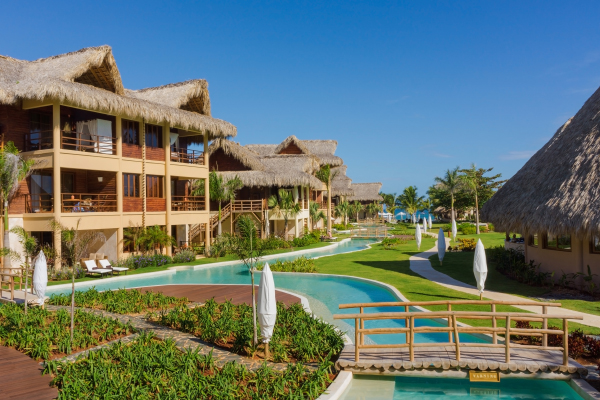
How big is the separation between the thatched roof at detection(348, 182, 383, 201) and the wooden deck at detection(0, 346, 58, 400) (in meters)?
57.0

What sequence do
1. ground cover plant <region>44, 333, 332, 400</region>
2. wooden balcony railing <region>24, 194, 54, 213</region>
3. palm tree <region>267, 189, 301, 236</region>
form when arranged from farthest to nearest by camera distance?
1. palm tree <region>267, 189, 301, 236</region>
2. wooden balcony railing <region>24, 194, 54, 213</region>
3. ground cover plant <region>44, 333, 332, 400</region>

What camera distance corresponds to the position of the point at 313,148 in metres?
46.5

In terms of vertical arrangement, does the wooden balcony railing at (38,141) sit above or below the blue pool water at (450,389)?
above

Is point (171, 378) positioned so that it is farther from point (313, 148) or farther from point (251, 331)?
point (313, 148)

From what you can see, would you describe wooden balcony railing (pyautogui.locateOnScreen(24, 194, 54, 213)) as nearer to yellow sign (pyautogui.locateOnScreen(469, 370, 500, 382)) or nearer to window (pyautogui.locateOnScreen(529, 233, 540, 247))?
yellow sign (pyautogui.locateOnScreen(469, 370, 500, 382))

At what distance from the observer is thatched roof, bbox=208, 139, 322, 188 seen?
103ft

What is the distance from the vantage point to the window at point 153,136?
2264 cm

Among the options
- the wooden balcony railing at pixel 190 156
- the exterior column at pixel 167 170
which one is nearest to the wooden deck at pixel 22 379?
the exterior column at pixel 167 170

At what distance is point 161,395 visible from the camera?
235 inches

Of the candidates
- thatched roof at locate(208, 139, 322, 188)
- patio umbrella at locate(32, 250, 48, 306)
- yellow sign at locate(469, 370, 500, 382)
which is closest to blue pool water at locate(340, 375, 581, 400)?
yellow sign at locate(469, 370, 500, 382)

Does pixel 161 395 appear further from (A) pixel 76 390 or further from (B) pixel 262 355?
(B) pixel 262 355

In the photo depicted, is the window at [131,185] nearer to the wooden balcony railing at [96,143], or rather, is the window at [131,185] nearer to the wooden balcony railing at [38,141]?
the wooden balcony railing at [96,143]

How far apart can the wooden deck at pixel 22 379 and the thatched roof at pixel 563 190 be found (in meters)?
12.5

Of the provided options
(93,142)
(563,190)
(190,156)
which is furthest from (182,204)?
(563,190)
